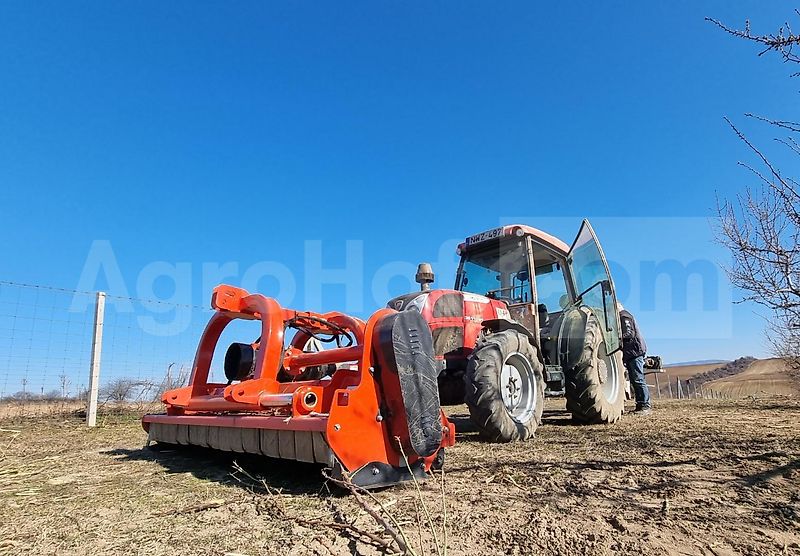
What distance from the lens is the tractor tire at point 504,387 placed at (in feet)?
14.9

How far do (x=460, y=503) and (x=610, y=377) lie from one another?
216 inches

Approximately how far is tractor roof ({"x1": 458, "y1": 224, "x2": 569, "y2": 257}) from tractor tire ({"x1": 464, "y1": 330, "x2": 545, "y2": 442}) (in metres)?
1.60

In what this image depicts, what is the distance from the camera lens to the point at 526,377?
5.29 metres

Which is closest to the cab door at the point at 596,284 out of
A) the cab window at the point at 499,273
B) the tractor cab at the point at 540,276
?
the tractor cab at the point at 540,276

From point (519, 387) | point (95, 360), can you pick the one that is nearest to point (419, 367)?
point (519, 387)

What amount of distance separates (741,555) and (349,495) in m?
1.88

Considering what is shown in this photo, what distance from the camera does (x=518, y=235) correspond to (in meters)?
6.52

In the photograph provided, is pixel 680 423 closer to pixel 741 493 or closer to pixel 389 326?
pixel 741 493

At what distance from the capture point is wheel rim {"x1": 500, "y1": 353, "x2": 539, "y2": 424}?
16.5ft

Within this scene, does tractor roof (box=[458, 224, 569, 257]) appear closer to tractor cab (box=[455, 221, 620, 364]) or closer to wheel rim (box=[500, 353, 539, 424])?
tractor cab (box=[455, 221, 620, 364])

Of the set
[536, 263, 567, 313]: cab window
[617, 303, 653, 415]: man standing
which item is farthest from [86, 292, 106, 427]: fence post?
[617, 303, 653, 415]: man standing

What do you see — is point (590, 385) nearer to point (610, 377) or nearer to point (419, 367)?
point (610, 377)

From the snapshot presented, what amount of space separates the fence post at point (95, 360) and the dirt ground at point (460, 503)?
2435 mm

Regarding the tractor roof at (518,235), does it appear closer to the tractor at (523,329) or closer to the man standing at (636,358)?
the tractor at (523,329)
